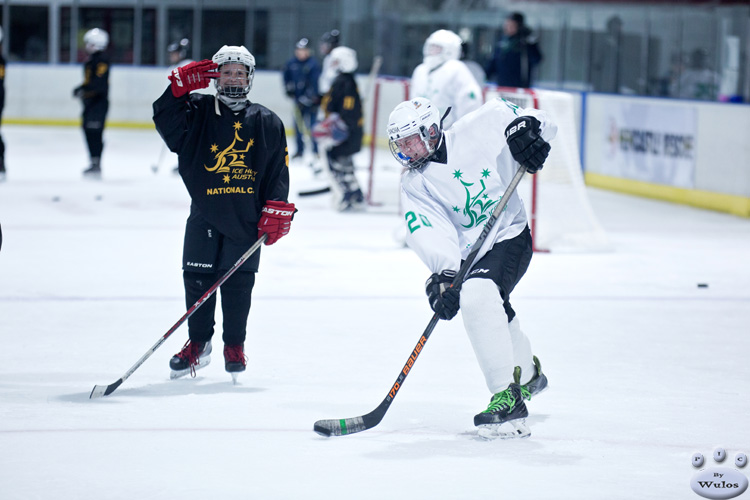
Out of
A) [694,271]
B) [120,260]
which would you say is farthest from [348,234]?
[694,271]

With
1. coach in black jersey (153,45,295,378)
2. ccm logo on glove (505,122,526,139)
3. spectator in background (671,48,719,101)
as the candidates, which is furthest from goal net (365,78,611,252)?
ccm logo on glove (505,122,526,139)

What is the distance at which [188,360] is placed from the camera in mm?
4074

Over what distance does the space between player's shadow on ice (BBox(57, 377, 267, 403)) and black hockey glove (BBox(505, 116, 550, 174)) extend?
120 centimetres

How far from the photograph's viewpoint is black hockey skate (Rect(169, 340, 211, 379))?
4062 mm

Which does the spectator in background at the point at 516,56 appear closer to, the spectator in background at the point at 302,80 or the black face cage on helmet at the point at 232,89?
the spectator in background at the point at 302,80

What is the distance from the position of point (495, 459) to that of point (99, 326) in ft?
7.51

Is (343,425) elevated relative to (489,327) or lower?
lower

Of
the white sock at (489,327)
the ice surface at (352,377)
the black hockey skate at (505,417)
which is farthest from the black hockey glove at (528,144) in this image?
the ice surface at (352,377)

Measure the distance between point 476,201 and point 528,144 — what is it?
228 millimetres

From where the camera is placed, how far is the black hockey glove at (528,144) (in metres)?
3.43

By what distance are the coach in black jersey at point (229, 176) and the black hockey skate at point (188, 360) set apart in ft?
0.44

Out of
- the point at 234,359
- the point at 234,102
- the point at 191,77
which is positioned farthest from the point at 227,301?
the point at 191,77

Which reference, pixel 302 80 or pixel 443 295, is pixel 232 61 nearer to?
pixel 443 295

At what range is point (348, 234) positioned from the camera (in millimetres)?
7809
